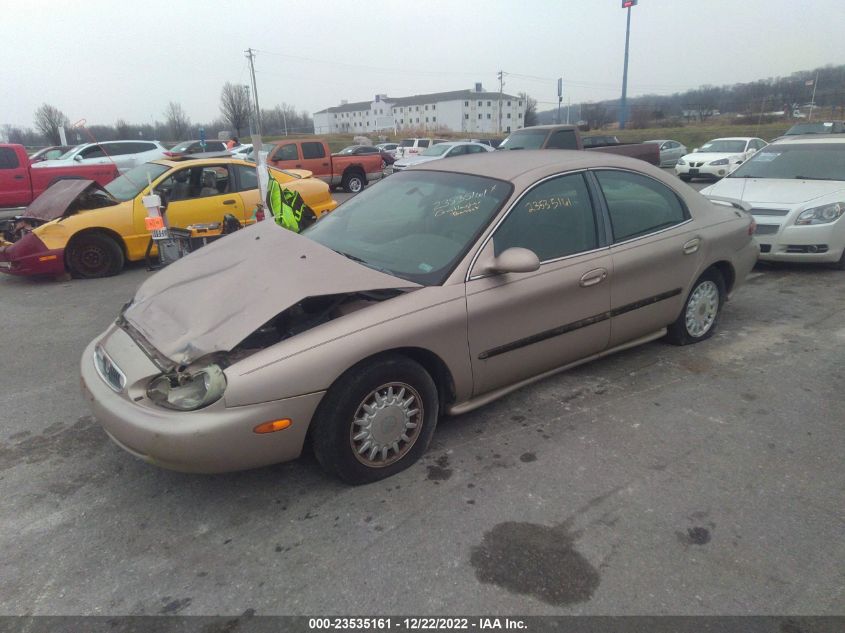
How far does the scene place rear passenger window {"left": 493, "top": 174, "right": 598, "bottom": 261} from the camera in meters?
3.25

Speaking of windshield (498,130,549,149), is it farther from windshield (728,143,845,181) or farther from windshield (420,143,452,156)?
windshield (728,143,845,181)

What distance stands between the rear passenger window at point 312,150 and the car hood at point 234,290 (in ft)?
44.8

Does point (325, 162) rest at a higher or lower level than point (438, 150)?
lower

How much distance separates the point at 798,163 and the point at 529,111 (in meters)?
87.9

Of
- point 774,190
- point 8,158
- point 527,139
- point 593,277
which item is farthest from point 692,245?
point 8,158

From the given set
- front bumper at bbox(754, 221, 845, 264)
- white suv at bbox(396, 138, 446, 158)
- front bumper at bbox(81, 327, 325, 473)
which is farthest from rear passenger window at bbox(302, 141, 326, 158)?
front bumper at bbox(81, 327, 325, 473)

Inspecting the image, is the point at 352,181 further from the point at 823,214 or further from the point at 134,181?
the point at 823,214

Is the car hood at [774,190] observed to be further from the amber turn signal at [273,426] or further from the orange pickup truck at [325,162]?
the orange pickup truck at [325,162]

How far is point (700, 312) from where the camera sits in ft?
14.5

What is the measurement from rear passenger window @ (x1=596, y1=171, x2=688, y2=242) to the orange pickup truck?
43.2 feet

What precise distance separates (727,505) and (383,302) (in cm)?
191

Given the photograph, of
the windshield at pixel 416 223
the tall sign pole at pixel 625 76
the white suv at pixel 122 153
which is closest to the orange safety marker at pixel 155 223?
the windshield at pixel 416 223

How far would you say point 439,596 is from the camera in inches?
85.4

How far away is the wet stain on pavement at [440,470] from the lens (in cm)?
291
